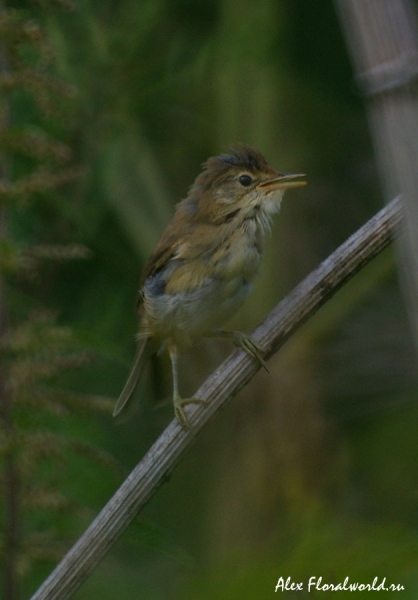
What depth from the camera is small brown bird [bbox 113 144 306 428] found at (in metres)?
2.90

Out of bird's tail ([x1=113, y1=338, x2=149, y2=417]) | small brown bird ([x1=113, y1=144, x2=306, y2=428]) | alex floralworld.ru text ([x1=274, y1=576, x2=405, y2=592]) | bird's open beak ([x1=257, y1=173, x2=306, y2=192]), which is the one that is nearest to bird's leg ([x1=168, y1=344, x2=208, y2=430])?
small brown bird ([x1=113, y1=144, x2=306, y2=428])

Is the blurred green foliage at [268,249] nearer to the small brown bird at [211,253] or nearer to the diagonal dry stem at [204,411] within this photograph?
the small brown bird at [211,253]

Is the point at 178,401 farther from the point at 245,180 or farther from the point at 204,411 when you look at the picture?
the point at 245,180

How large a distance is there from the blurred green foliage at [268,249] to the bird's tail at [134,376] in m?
0.10

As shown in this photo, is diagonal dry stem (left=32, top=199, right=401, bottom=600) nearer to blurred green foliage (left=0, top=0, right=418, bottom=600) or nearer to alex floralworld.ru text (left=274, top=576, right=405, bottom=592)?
alex floralworld.ru text (left=274, top=576, right=405, bottom=592)

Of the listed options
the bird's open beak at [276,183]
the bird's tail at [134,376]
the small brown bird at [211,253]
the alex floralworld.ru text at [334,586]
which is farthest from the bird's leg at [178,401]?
the bird's open beak at [276,183]

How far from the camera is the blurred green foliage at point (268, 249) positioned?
370cm

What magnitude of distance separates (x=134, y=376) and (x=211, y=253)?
0.61 m

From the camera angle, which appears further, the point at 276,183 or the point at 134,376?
the point at 134,376

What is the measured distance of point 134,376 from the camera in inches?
128

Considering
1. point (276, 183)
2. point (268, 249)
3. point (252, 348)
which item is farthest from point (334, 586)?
point (268, 249)

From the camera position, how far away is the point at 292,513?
3.32 meters

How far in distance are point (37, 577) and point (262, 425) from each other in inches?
48.8

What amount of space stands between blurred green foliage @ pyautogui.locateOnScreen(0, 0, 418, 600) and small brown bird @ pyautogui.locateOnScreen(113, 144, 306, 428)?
0.37m
